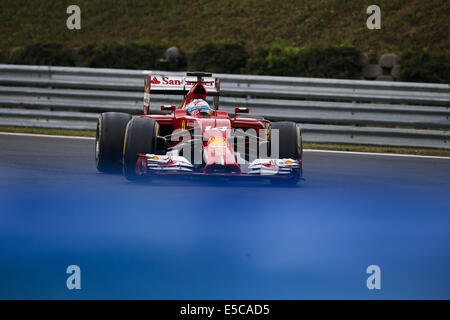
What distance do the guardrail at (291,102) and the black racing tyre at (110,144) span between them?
14.2 feet

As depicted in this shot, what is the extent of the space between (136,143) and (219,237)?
323 cm

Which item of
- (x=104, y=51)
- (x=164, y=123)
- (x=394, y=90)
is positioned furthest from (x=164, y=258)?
(x=104, y=51)

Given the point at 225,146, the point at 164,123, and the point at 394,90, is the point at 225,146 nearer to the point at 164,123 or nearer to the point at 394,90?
the point at 164,123

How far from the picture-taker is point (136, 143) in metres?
9.30

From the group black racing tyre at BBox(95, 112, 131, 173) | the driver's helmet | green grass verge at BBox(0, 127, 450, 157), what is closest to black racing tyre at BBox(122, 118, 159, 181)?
black racing tyre at BBox(95, 112, 131, 173)

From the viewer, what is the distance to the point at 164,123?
10320mm

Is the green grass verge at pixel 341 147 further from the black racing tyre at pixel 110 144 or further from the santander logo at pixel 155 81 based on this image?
the black racing tyre at pixel 110 144

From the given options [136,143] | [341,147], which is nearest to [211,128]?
[136,143]

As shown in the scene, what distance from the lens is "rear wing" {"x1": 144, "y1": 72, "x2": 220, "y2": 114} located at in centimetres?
1180

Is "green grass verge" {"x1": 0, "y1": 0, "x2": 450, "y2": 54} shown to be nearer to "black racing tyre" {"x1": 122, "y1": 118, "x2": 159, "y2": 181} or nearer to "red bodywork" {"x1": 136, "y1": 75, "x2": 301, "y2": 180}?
"red bodywork" {"x1": 136, "y1": 75, "x2": 301, "y2": 180}

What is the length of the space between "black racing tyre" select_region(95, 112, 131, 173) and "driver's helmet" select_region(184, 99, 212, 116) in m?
0.93

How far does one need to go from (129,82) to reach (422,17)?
14.0m

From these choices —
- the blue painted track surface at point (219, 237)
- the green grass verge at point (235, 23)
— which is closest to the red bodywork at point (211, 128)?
the blue painted track surface at point (219, 237)

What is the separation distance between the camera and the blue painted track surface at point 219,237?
4883 millimetres
